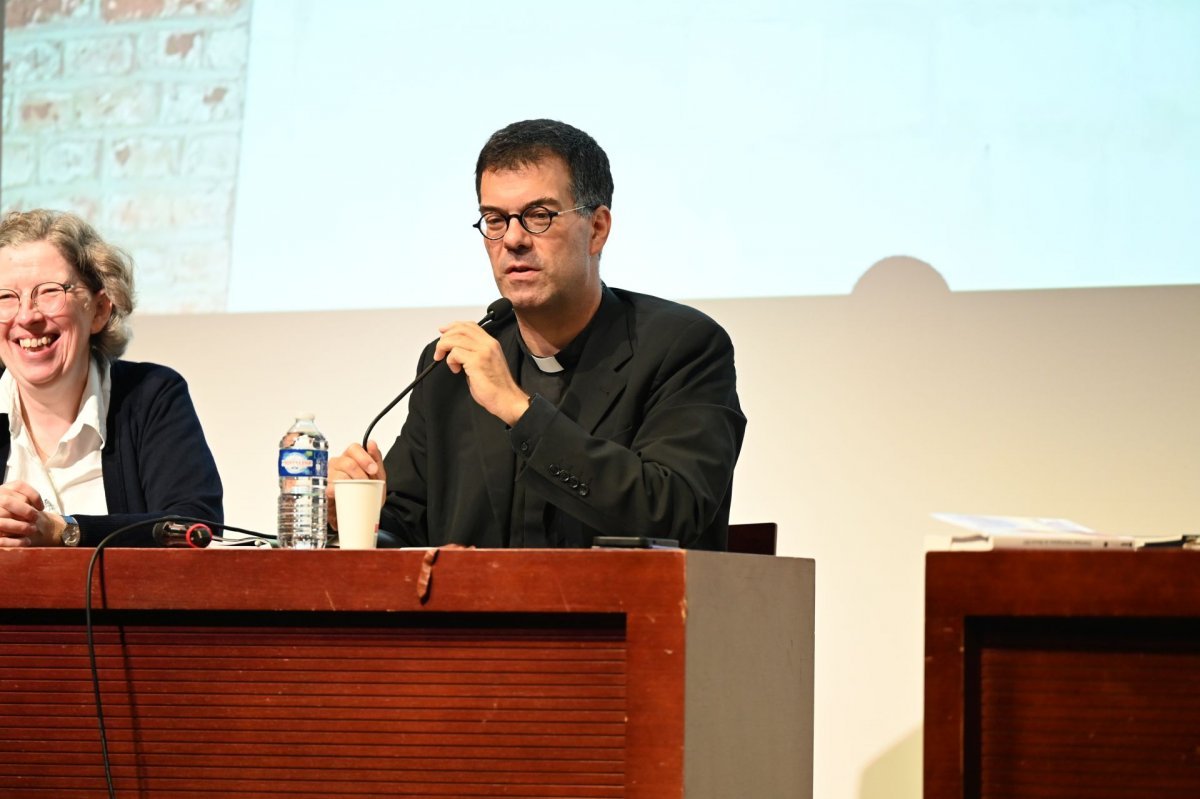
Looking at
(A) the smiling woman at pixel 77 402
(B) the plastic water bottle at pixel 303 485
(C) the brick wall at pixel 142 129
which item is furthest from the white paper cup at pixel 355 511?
(C) the brick wall at pixel 142 129

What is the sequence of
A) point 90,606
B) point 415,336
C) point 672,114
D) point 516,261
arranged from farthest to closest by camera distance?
point 415,336
point 672,114
point 516,261
point 90,606

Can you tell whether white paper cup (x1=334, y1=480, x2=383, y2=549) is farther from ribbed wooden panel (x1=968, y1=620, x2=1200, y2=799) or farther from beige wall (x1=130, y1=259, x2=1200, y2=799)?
beige wall (x1=130, y1=259, x2=1200, y2=799)

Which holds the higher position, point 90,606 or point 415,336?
point 415,336

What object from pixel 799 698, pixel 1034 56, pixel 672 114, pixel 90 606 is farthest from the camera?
pixel 672 114

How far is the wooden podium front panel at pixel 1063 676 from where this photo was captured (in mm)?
1383

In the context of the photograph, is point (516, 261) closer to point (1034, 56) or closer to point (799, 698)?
point (799, 698)

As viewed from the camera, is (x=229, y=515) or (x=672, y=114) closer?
(x=672, y=114)

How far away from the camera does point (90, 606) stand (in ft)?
5.19

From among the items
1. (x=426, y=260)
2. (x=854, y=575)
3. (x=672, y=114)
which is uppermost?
(x=672, y=114)

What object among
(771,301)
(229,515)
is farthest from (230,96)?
Answer: (771,301)

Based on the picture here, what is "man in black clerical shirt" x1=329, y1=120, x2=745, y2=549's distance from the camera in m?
1.82

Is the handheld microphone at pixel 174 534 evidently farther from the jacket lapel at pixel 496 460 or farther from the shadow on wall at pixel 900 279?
the shadow on wall at pixel 900 279

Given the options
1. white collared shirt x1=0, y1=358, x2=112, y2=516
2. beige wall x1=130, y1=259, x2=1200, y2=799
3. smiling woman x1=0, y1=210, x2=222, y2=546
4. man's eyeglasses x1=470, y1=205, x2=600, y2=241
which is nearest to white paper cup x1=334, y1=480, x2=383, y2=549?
man's eyeglasses x1=470, y1=205, x2=600, y2=241

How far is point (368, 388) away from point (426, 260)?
0.33m
